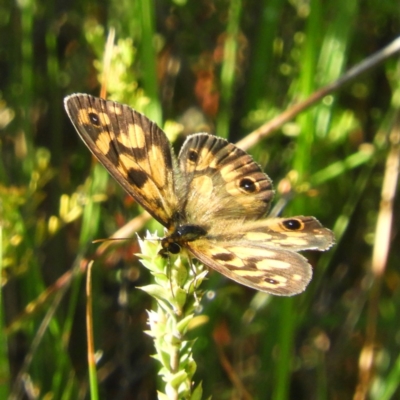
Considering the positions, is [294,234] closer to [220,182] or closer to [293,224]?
[293,224]

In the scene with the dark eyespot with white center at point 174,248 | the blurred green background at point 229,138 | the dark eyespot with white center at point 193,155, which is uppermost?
the dark eyespot with white center at point 174,248

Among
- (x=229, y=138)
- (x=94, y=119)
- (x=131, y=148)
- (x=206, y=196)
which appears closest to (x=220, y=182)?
(x=206, y=196)

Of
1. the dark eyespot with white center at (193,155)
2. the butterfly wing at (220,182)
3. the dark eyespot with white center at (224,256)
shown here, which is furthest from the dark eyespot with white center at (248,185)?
the dark eyespot with white center at (224,256)

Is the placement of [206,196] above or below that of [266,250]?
below

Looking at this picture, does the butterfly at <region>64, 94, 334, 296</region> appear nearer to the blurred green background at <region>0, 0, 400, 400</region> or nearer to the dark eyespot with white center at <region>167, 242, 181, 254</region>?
the dark eyespot with white center at <region>167, 242, 181, 254</region>

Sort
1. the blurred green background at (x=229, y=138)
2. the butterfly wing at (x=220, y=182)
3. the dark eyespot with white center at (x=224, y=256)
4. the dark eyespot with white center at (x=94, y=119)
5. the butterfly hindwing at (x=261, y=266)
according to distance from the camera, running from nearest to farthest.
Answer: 1. the butterfly hindwing at (x=261, y=266)
2. the dark eyespot with white center at (x=224, y=256)
3. the dark eyespot with white center at (x=94, y=119)
4. the butterfly wing at (x=220, y=182)
5. the blurred green background at (x=229, y=138)

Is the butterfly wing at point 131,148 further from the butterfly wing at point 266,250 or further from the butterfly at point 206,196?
the butterfly wing at point 266,250

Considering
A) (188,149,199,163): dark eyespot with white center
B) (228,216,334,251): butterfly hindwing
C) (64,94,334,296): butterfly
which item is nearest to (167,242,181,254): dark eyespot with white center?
(64,94,334,296): butterfly

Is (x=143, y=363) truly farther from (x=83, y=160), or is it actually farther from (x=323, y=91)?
(x=323, y=91)
